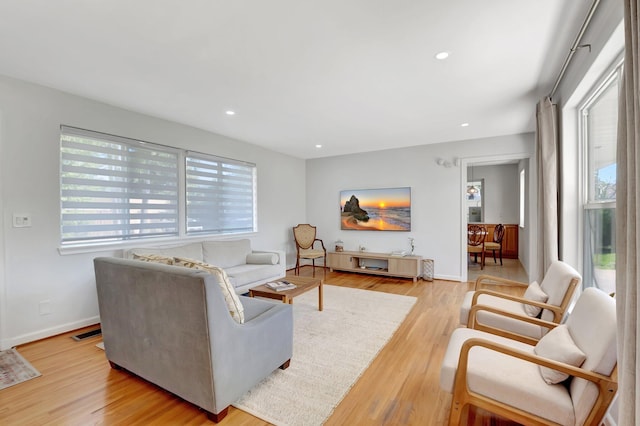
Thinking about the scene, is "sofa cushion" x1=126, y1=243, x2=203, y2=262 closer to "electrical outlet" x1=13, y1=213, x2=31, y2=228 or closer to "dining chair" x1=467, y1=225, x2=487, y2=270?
"electrical outlet" x1=13, y1=213, x2=31, y2=228

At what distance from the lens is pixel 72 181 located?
10.1 ft

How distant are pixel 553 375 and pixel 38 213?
4276 mm

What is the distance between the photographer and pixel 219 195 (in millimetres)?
4727

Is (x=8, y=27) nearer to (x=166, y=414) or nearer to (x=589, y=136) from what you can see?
(x=166, y=414)

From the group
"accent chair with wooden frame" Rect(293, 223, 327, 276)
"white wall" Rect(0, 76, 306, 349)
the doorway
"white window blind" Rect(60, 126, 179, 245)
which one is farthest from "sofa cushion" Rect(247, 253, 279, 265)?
the doorway

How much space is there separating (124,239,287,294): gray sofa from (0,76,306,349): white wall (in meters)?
0.77

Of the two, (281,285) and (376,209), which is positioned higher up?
(376,209)

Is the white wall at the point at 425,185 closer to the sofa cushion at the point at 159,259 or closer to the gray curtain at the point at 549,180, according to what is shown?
the gray curtain at the point at 549,180

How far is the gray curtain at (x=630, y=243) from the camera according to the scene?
904 millimetres

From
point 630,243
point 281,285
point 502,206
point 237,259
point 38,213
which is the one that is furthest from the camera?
point 502,206

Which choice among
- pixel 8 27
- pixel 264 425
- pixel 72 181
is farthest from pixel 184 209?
pixel 264 425

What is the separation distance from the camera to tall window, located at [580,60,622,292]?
6.60 ft

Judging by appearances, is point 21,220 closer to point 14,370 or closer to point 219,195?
point 14,370

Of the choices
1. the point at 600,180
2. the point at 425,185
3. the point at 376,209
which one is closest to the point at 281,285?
the point at 600,180
